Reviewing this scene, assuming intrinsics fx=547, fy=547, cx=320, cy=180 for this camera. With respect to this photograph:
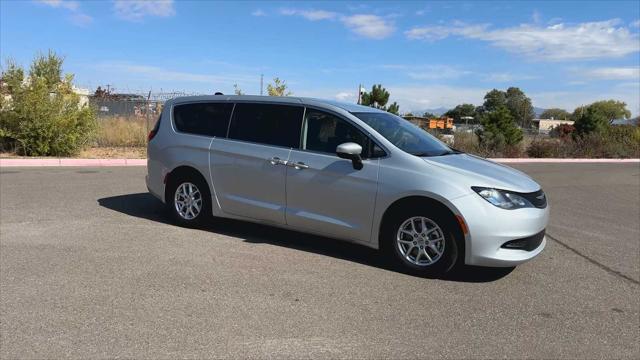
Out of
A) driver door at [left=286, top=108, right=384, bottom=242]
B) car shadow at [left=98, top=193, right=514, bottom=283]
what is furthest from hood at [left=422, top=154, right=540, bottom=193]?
car shadow at [left=98, top=193, right=514, bottom=283]

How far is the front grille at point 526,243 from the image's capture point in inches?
202

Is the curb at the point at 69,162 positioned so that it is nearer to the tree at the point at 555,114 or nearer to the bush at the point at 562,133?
the bush at the point at 562,133

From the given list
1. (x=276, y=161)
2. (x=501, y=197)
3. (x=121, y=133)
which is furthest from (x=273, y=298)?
(x=121, y=133)

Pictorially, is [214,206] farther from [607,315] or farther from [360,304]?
[607,315]

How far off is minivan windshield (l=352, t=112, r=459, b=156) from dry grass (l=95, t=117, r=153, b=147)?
14.8 metres

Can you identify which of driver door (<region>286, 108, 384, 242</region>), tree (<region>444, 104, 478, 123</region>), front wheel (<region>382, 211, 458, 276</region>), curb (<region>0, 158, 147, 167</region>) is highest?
tree (<region>444, 104, 478, 123</region>)

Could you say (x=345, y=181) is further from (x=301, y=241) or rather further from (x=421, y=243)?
(x=301, y=241)

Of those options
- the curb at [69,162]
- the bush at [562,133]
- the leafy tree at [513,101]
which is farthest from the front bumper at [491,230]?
the leafy tree at [513,101]

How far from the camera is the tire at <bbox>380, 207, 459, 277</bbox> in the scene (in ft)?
17.0

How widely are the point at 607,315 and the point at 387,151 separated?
2445 mm

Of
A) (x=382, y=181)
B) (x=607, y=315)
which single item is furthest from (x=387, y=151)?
(x=607, y=315)

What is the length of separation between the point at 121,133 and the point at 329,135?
1554 centimetres

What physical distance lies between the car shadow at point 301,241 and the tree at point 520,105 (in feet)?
A: 305

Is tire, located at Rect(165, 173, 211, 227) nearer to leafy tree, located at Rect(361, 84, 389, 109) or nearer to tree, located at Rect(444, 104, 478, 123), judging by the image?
leafy tree, located at Rect(361, 84, 389, 109)
